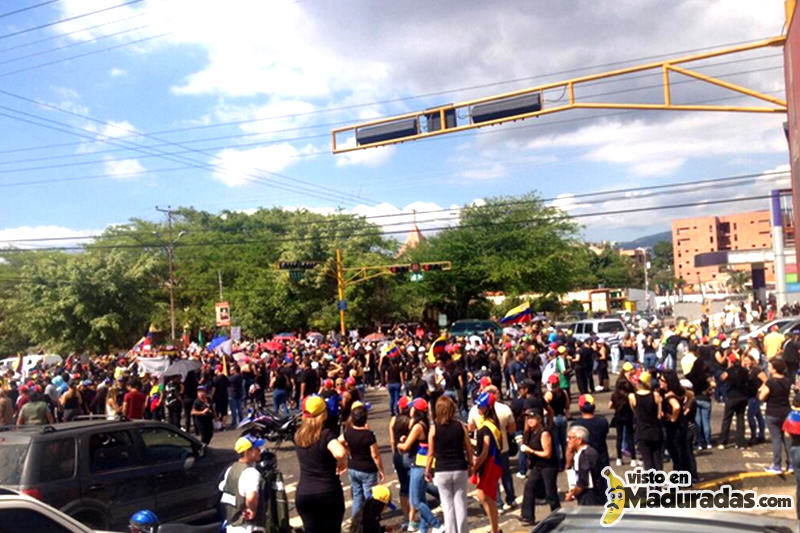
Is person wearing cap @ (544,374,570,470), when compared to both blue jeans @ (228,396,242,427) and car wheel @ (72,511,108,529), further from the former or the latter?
blue jeans @ (228,396,242,427)

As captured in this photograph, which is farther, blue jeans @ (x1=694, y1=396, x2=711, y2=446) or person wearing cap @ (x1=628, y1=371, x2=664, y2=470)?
blue jeans @ (x1=694, y1=396, x2=711, y2=446)

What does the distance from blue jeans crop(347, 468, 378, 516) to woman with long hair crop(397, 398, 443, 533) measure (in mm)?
494

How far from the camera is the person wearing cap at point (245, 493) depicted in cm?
646

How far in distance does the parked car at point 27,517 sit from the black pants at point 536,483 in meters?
5.70

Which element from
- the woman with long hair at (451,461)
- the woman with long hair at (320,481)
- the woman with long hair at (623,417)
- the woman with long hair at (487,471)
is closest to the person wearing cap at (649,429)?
the woman with long hair at (623,417)

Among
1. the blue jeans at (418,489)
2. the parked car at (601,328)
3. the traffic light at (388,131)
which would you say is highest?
the traffic light at (388,131)

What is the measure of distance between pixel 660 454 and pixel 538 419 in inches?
93.2

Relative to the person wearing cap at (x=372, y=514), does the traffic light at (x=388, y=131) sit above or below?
above

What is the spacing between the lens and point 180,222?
92500 millimetres

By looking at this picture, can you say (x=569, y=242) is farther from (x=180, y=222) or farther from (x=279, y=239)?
(x=180, y=222)

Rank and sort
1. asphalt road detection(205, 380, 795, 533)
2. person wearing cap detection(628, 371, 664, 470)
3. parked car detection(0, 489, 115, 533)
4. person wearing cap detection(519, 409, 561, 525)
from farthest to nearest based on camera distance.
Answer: person wearing cap detection(628, 371, 664, 470) < asphalt road detection(205, 380, 795, 533) < person wearing cap detection(519, 409, 561, 525) < parked car detection(0, 489, 115, 533)

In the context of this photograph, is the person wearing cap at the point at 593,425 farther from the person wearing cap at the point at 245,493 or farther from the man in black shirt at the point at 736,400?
the man in black shirt at the point at 736,400

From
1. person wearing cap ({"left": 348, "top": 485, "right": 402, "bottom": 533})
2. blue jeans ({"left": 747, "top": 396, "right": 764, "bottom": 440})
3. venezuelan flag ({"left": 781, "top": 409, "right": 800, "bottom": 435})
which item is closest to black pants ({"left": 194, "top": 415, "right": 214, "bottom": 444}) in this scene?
person wearing cap ({"left": 348, "top": 485, "right": 402, "bottom": 533})

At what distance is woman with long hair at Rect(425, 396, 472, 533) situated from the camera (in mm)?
7629
